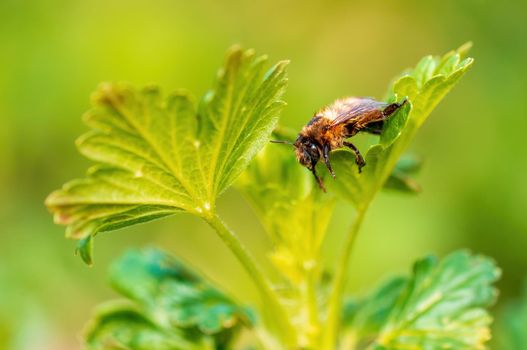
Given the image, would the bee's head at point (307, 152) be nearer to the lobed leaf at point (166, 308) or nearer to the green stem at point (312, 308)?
the green stem at point (312, 308)

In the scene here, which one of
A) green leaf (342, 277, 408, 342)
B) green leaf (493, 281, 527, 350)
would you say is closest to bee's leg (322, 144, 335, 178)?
green leaf (342, 277, 408, 342)

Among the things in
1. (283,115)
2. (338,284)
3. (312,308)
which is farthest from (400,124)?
(283,115)

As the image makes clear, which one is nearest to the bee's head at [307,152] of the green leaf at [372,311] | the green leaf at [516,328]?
the green leaf at [372,311]

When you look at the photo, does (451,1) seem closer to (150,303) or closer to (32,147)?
(32,147)

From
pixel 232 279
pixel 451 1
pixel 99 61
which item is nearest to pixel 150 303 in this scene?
pixel 232 279

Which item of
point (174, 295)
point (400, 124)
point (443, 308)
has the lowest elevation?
point (443, 308)

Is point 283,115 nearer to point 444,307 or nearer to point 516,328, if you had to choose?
point 516,328

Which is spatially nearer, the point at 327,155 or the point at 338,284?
the point at 327,155
